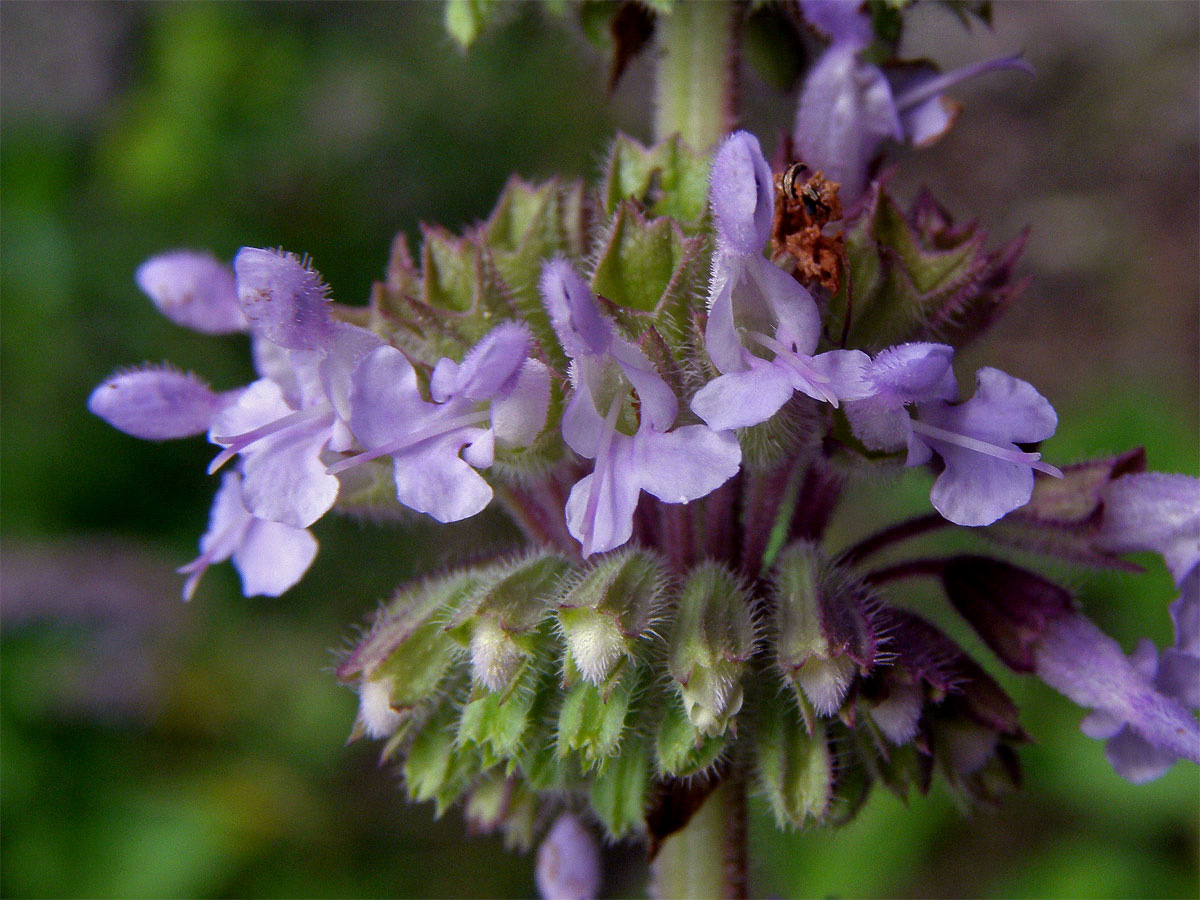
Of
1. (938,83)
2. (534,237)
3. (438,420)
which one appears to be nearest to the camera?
(438,420)

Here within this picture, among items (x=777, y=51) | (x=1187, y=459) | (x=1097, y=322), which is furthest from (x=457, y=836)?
(x=1097, y=322)

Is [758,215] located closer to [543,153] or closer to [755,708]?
[755,708]

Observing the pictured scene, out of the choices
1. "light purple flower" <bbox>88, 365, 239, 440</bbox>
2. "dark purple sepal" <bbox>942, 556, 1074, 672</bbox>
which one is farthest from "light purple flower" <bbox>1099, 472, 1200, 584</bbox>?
"light purple flower" <bbox>88, 365, 239, 440</bbox>

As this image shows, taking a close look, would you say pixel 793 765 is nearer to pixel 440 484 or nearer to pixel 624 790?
pixel 624 790

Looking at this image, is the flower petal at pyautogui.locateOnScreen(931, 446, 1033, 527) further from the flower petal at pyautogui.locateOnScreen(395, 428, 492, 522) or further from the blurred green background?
the blurred green background

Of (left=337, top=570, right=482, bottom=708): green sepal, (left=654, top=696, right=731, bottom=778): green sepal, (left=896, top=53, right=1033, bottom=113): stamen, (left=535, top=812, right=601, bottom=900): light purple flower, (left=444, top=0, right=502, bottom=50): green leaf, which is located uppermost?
(left=444, top=0, right=502, bottom=50): green leaf

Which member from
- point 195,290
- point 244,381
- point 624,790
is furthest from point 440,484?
point 244,381

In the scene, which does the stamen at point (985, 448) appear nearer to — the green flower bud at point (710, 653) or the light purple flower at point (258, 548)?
the green flower bud at point (710, 653)
